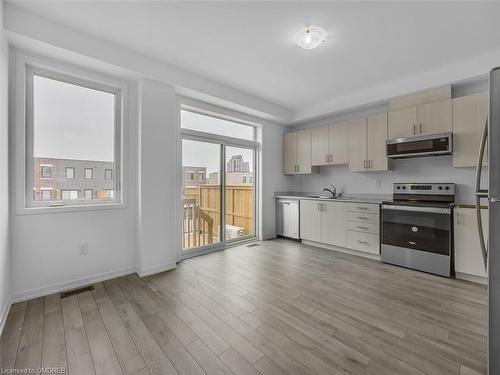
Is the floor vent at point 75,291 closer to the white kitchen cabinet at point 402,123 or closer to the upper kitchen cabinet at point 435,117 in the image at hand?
the white kitchen cabinet at point 402,123

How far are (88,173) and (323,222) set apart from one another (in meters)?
3.56

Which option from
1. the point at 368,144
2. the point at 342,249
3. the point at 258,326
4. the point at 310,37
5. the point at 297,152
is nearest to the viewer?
the point at 258,326

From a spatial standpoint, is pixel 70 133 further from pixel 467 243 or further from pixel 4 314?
pixel 467 243

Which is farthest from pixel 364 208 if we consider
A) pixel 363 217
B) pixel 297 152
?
pixel 297 152

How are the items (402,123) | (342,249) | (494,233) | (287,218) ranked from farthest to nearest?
1. (287,218)
2. (342,249)
3. (402,123)
4. (494,233)

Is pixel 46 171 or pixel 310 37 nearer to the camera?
pixel 310 37

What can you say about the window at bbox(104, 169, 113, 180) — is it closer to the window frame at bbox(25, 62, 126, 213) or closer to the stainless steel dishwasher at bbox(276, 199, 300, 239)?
the window frame at bbox(25, 62, 126, 213)

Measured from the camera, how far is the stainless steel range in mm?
2842

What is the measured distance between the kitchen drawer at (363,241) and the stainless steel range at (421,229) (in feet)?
0.36

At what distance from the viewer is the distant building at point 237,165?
4.35 metres

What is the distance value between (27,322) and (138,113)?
2.38m

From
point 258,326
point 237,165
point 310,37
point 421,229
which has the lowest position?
point 258,326

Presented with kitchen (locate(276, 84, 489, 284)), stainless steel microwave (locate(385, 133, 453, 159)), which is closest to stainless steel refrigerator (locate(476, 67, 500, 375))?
kitchen (locate(276, 84, 489, 284))

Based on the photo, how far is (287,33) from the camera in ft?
7.74
